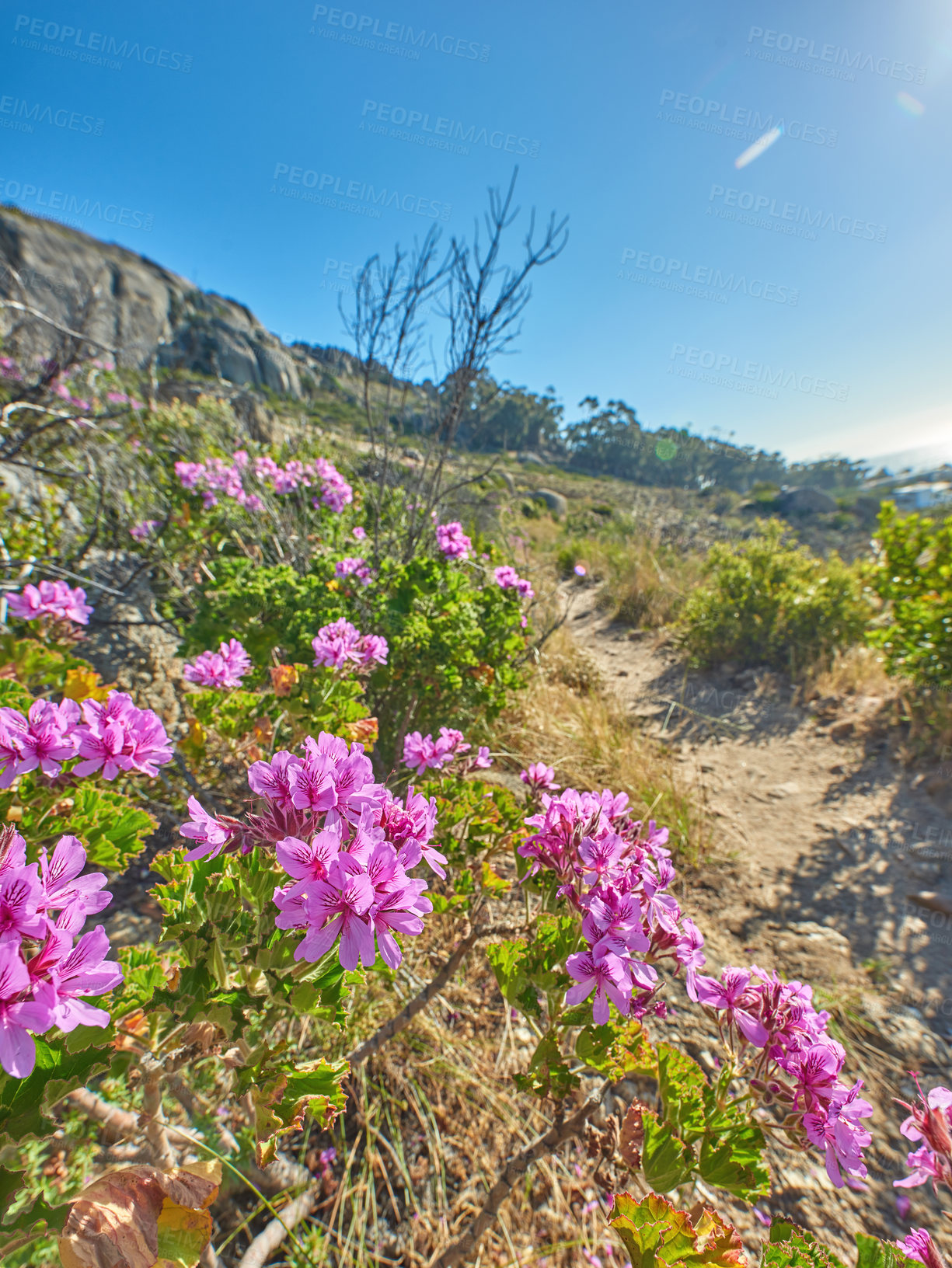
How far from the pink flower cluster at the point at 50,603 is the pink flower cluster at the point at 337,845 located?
1.83 m

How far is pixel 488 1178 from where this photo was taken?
1.42 meters

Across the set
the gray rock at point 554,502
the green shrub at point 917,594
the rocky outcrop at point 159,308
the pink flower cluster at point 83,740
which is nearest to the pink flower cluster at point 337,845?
the pink flower cluster at point 83,740

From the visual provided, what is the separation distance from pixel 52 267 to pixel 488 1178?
126 feet

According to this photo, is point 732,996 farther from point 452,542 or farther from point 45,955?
point 452,542

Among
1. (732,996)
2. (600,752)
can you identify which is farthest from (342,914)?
(600,752)

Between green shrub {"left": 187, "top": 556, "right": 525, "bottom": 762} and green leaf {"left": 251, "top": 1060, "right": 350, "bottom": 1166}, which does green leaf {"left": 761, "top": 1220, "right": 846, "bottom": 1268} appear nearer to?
green leaf {"left": 251, "top": 1060, "right": 350, "bottom": 1166}

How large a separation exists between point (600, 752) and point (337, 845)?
9.18 feet

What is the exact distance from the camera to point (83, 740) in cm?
109

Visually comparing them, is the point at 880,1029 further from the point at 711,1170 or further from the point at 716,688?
the point at 716,688

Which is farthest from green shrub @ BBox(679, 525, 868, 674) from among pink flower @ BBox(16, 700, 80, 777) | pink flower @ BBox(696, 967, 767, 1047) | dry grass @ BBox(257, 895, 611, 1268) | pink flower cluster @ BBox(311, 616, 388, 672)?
pink flower @ BBox(16, 700, 80, 777)

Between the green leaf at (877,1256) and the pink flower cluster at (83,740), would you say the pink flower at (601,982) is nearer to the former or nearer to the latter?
the green leaf at (877,1256)

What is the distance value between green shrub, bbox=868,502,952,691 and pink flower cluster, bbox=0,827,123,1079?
4704 millimetres

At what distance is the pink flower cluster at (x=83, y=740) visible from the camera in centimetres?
103

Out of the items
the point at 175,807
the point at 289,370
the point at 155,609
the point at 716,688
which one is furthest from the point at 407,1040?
the point at 289,370
